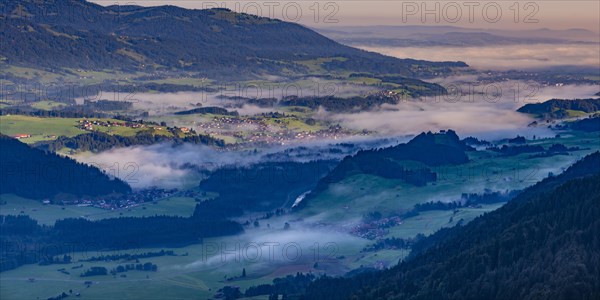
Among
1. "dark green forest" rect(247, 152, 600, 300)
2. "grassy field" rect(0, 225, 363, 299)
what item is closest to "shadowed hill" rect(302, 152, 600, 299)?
"dark green forest" rect(247, 152, 600, 300)

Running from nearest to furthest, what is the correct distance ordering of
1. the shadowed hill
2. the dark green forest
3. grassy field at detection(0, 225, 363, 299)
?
the shadowed hill < the dark green forest < grassy field at detection(0, 225, 363, 299)

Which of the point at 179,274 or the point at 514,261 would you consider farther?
the point at 179,274

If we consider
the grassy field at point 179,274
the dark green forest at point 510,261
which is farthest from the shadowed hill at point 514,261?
the grassy field at point 179,274

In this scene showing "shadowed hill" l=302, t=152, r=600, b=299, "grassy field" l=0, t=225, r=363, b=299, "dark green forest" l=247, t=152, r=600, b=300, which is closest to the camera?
"shadowed hill" l=302, t=152, r=600, b=299

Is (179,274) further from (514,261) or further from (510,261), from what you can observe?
(514,261)

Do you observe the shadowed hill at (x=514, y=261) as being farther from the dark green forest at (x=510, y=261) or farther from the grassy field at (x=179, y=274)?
the grassy field at (x=179, y=274)

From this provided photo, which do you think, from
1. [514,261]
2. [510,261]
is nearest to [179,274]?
[510,261]

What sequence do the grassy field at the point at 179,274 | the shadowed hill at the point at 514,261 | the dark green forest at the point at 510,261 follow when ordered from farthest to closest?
the grassy field at the point at 179,274 → the dark green forest at the point at 510,261 → the shadowed hill at the point at 514,261

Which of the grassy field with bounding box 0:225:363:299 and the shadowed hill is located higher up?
the shadowed hill

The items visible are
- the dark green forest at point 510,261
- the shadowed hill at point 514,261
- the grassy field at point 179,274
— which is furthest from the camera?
the grassy field at point 179,274

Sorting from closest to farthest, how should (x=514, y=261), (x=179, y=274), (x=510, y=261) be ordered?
(x=514, y=261)
(x=510, y=261)
(x=179, y=274)

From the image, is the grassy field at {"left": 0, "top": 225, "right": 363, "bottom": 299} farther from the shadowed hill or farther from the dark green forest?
the shadowed hill

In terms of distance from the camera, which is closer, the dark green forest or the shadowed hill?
the shadowed hill

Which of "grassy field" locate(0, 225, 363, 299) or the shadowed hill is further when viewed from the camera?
"grassy field" locate(0, 225, 363, 299)
